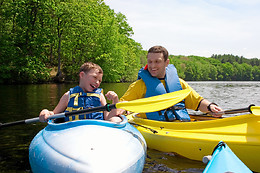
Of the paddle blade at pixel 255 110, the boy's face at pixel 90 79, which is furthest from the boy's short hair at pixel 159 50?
the paddle blade at pixel 255 110

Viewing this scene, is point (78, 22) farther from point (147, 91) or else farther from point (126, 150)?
point (126, 150)

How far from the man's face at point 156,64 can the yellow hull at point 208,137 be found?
83 centimetres

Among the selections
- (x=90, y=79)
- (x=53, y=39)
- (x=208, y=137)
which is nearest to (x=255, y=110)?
(x=208, y=137)

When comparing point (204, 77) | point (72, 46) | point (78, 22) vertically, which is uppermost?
point (78, 22)

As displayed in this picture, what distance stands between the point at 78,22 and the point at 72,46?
9.56 ft

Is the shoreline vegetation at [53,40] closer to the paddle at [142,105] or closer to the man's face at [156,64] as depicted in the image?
the man's face at [156,64]

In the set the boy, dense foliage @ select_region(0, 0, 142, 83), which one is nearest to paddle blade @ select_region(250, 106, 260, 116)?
the boy

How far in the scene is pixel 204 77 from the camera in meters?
95.7

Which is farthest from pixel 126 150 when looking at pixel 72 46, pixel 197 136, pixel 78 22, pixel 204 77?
pixel 204 77

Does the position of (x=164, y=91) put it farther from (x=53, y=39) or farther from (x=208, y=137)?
(x=53, y=39)

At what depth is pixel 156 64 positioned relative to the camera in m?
4.06

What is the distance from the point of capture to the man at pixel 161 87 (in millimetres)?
4027

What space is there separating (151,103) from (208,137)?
0.84 m

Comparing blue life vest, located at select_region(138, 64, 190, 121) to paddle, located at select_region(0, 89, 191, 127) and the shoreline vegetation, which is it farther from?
the shoreline vegetation
